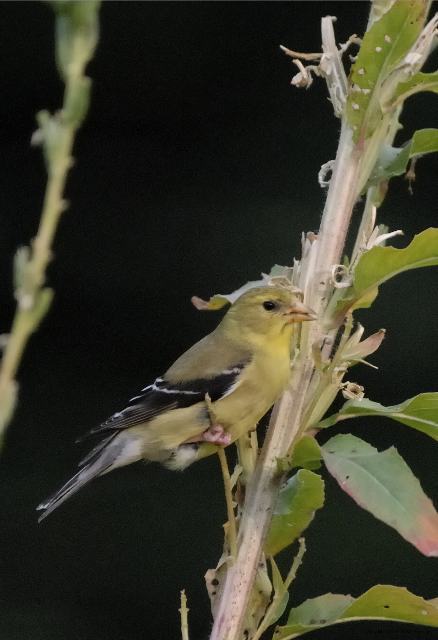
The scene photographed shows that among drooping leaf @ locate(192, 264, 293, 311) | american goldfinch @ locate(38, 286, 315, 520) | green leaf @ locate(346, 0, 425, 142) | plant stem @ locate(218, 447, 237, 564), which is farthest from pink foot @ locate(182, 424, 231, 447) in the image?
green leaf @ locate(346, 0, 425, 142)

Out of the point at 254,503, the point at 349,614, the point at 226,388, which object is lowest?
the point at 349,614

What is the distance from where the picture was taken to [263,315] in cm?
132

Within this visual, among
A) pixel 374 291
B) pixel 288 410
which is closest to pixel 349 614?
pixel 288 410

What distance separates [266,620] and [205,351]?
2.27 feet

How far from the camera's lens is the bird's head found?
4.08 feet

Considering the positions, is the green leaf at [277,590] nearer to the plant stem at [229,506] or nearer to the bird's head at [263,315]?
the plant stem at [229,506]

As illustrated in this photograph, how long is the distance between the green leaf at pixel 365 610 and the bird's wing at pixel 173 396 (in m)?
0.46

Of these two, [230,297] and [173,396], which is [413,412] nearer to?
[230,297]

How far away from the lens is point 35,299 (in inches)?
7.0

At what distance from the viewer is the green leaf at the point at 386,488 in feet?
1.89

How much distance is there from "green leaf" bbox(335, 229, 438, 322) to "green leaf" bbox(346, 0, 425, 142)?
16 centimetres

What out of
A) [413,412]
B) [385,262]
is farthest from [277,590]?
[385,262]

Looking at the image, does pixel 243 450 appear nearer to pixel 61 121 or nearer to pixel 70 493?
pixel 70 493

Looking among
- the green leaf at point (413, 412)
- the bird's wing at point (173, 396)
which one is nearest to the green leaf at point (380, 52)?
the green leaf at point (413, 412)
